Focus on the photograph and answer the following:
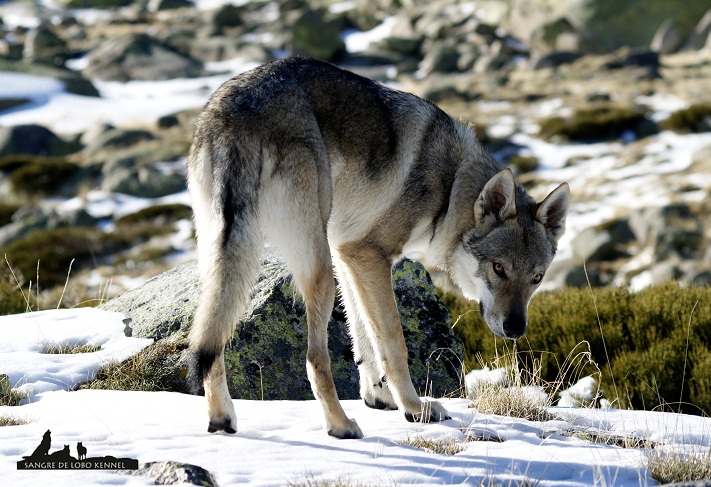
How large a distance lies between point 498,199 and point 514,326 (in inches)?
32.0

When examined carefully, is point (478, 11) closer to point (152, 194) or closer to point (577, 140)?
point (577, 140)

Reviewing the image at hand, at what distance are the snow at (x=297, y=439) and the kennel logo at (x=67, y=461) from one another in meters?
0.06

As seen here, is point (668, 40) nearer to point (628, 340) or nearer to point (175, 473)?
point (628, 340)

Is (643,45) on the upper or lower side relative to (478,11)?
lower

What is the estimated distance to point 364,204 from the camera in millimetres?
4449

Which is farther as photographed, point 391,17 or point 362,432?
point 391,17

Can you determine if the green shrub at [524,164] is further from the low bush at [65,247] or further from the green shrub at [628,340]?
the green shrub at [628,340]

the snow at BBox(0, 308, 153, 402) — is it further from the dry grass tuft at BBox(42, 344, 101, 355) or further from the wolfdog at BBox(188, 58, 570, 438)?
the wolfdog at BBox(188, 58, 570, 438)

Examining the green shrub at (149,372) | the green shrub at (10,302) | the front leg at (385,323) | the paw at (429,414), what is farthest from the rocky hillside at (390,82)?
the paw at (429,414)

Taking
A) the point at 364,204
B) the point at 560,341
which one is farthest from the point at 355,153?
the point at 560,341

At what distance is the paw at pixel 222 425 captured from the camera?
3.83m

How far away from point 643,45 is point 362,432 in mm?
40652

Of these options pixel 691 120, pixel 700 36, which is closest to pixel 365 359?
pixel 691 120

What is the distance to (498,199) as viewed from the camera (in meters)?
4.70
